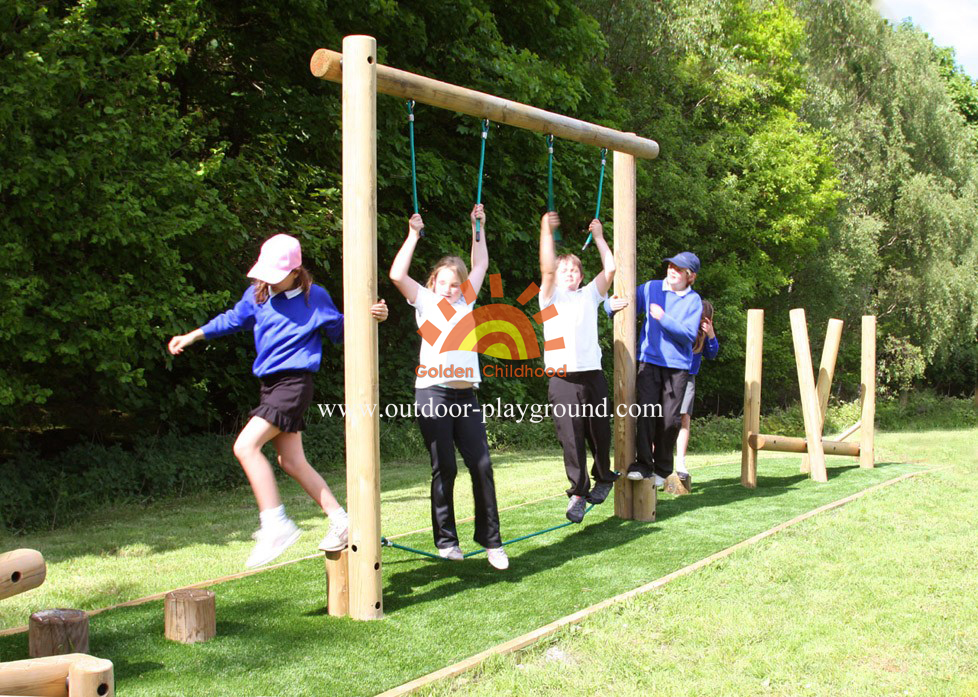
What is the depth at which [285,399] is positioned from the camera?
5.06 meters

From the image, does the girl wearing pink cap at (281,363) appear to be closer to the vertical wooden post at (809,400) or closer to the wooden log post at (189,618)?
the wooden log post at (189,618)

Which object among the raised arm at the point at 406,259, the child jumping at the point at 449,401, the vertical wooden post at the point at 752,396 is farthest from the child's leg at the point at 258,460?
the vertical wooden post at the point at 752,396

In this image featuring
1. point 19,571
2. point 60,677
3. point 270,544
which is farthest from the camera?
point 270,544

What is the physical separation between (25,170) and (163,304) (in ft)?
6.37

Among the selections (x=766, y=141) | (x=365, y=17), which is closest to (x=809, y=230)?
(x=766, y=141)

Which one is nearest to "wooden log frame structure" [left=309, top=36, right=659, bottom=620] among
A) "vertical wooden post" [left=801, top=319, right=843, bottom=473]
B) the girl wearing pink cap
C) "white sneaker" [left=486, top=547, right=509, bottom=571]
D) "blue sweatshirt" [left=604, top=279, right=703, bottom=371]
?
the girl wearing pink cap

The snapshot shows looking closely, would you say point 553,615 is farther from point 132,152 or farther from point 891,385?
point 891,385

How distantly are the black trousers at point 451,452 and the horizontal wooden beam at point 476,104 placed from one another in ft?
5.85

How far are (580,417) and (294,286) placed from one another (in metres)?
2.51

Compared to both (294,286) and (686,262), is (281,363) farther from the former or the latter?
(686,262)

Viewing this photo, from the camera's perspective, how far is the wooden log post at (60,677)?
2.80 m

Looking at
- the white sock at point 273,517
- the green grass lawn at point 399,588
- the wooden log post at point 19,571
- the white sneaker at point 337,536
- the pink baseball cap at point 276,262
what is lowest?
the green grass lawn at point 399,588

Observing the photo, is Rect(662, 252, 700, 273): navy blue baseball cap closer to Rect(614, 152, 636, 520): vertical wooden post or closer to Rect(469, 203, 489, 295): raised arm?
Rect(614, 152, 636, 520): vertical wooden post

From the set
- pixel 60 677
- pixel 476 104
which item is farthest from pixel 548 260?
pixel 60 677
